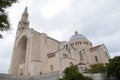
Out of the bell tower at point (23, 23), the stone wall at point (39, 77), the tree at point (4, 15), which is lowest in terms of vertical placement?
the stone wall at point (39, 77)

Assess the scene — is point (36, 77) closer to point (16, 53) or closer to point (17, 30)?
Result: point (16, 53)

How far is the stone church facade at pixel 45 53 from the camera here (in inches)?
1444

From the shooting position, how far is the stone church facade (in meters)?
36.7

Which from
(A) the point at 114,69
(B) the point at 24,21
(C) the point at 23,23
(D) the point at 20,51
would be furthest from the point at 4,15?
(B) the point at 24,21

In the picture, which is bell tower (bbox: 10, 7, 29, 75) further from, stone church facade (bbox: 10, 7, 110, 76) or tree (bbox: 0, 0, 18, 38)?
tree (bbox: 0, 0, 18, 38)

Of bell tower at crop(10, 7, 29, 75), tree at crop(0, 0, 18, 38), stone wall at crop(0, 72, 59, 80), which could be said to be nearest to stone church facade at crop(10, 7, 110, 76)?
bell tower at crop(10, 7, 29, 75)

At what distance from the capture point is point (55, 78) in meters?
27.9

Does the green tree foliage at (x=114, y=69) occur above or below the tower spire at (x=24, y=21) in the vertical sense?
below

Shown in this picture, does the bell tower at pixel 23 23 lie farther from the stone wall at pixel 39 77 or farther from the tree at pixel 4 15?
the tree at pixel 4 15

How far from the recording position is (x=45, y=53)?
41.4 metres

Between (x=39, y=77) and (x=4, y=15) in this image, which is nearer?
(x=4, y=15)

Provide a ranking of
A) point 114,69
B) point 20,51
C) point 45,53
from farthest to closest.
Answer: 1. point 20,51
2. point 45,53
3. point 114,69

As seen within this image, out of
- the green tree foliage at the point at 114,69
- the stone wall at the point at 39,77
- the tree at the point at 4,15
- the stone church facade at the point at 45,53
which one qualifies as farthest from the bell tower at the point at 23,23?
the tree at the point at 4,15

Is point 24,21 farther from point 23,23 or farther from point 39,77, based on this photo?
point 39,77
